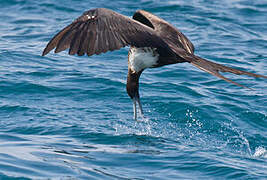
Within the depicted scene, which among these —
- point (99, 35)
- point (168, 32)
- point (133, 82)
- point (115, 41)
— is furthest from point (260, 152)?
point (99, 35)

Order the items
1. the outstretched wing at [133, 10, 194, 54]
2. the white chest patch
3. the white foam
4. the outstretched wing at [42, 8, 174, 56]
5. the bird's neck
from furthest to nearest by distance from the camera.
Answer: the outstretched wing at [133, 10, 194, 54]
the bird's neck
the white chest patch
the white foam
the outstretched wing at [42, 8, 174, 56]

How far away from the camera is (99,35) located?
5.46 metres

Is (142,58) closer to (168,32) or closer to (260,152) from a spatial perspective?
(168,32)

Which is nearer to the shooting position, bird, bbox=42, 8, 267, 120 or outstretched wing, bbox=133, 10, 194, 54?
bird, bbox=42, 8, 267, 120

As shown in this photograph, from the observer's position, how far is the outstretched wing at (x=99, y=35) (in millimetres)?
5344

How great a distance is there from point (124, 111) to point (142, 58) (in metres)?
1.38

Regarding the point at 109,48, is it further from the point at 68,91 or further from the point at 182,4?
the point at 182,4

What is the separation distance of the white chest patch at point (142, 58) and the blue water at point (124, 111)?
873 mm

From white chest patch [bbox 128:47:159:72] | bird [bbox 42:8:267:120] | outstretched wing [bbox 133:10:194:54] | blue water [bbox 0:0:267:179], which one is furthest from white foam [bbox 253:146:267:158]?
white chest patch [bbox 128:47:159:72]

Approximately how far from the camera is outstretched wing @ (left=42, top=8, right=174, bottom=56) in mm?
5344

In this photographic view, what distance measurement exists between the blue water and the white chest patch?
87 centimetres

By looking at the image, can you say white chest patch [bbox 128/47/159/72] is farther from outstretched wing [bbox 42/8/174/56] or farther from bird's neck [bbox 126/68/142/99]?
outstretched wing [bbox 42/8/174/56]

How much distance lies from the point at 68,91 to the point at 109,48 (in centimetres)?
295

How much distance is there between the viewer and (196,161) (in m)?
5.51
